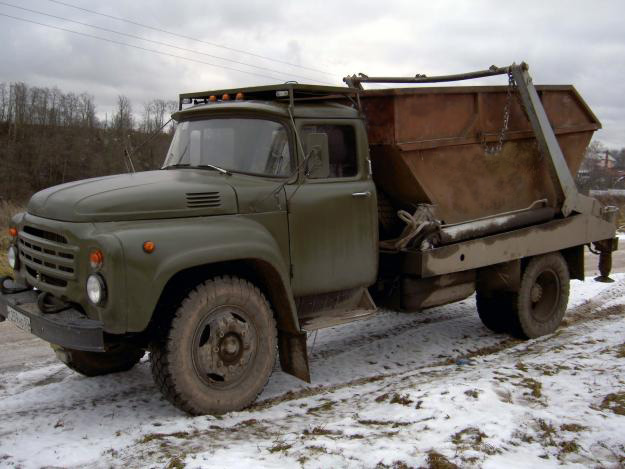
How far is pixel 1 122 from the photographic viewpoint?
5597 cm

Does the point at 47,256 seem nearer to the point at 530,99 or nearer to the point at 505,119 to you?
the point at 505,119

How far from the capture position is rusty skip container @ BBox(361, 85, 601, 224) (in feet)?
19.9

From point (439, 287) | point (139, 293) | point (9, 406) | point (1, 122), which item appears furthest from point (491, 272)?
point (1, 122)

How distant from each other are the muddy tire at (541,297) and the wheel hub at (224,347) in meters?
3.64

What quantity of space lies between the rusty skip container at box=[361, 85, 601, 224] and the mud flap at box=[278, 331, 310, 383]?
202 centimetres

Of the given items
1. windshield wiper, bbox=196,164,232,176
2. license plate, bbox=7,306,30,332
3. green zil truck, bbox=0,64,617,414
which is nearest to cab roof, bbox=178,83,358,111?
green zil truck, bbox=0,64,617,414

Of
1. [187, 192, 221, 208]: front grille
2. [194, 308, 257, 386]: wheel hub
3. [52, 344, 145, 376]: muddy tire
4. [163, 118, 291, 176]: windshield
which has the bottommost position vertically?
[52, 344, 145, 376]: muddy tire

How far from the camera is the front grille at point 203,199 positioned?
181 inches

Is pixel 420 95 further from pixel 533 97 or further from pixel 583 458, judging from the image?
pixel 583 458

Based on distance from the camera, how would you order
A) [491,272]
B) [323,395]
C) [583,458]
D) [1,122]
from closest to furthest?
[583,458]
[323,395]
[491,272]
[1,122]

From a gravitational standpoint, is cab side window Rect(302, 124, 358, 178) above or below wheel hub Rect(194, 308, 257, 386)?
above

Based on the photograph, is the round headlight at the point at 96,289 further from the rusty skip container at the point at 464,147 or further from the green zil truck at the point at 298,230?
the rusty skip container at the point at 464,147

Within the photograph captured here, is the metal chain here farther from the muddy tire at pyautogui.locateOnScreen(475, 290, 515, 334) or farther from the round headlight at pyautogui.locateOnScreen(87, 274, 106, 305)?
the round headlight at pyautogui.locateOnScreen(87, 274, 106, 305)

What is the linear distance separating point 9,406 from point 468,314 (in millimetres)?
5687
